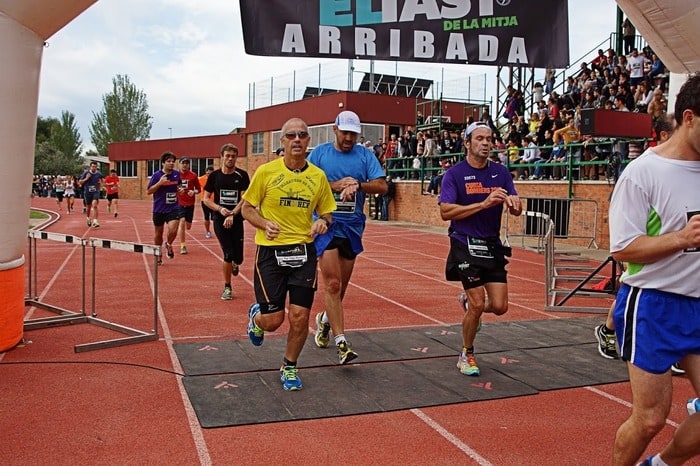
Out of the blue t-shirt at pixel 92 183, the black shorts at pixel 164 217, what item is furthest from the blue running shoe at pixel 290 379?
the blue t-shirt at pixel 92 183

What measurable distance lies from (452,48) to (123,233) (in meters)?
15.2

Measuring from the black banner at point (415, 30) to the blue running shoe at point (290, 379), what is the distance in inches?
163

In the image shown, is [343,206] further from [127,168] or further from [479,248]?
[127,168]

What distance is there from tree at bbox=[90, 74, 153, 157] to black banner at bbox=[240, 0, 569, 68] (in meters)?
Result: 88.2

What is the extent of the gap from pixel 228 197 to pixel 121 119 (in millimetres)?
87692

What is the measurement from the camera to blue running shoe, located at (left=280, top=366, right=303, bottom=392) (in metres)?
5.11

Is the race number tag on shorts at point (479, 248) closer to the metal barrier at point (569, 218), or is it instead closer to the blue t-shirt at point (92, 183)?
the metal barrier at point (569, 218)

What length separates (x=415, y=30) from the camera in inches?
326

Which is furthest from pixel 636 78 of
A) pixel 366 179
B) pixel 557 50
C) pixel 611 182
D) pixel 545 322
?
pixel 366 179

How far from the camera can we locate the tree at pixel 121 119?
90500 mm

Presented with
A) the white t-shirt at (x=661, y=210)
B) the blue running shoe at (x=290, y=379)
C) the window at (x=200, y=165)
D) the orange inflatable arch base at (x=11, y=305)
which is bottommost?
the blue running shoe at (x=290, y=379)

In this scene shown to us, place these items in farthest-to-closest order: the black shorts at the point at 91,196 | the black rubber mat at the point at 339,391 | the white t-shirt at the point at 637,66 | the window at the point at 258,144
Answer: the window at the point at 258,144, the black shorts at the point at 91,196, the white t-shirt at the point at 637,66, the black rubber mat at the point at 339,391

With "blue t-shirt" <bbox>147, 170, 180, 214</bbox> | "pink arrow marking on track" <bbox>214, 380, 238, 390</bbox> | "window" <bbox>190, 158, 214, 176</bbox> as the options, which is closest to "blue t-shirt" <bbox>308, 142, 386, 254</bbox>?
"pink arrow marking on track" <bbox>214, 380, 238, 390</bbox>

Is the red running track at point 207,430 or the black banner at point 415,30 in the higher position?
the black banner at point 415,30
